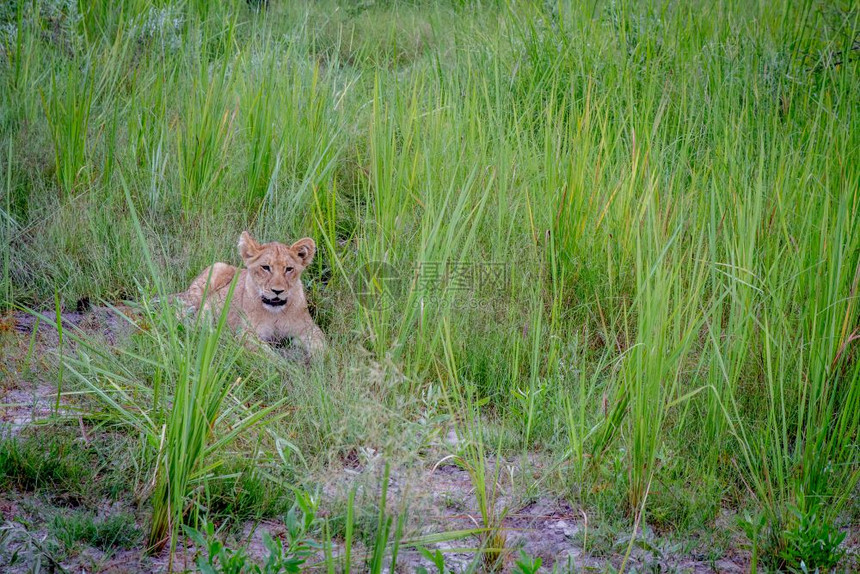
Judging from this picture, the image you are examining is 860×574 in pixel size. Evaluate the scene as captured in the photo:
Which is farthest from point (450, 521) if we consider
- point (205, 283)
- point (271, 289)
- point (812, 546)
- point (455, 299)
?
point (205, 283)

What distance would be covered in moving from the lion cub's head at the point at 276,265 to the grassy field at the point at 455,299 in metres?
0.22

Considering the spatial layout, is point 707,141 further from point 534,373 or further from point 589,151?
point 534,373

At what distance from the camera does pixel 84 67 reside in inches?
248

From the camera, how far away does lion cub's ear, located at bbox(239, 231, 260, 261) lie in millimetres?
4922

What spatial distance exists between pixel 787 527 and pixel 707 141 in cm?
319

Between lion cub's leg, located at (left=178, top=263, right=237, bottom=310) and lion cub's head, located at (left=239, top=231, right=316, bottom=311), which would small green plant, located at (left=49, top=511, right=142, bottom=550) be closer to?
lion cub's leg, located at (left=178, top=263, right=237, bottom=310)

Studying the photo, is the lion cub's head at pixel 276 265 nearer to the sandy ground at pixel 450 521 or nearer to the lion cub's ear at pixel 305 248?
the lion cub's ear at pixel 305 248

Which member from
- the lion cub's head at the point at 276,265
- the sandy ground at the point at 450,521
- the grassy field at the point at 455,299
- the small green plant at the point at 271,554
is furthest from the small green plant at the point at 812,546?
the lion cub's head at the point at 276,265

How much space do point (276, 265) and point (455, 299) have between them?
1.23 metres

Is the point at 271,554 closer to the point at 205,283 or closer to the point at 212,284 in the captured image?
the point at 205,283

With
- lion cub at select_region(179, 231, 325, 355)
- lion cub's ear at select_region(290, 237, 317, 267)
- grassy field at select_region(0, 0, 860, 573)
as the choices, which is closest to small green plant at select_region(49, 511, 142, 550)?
grassy field at select_region(0, 0, 860, 573)

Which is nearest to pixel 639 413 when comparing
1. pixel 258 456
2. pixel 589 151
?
pixel 258 456

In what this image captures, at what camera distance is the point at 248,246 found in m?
4.95

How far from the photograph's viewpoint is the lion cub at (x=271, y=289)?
487cm
